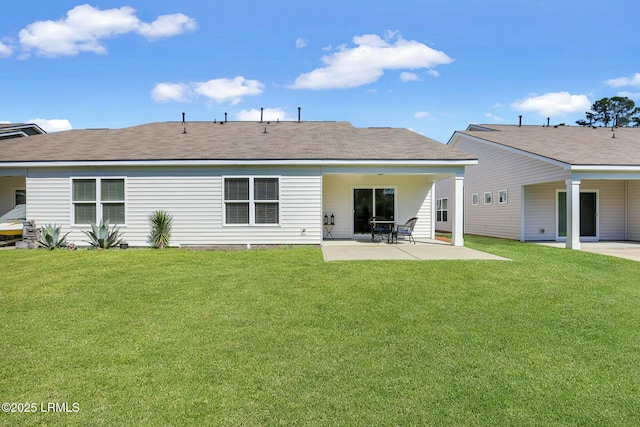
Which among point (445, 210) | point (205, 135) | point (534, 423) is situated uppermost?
point (205, 135)

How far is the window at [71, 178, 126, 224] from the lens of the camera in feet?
38.3

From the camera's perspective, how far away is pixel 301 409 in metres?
2.82

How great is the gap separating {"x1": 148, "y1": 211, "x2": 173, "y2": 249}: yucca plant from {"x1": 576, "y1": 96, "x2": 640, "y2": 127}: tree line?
2299 inches

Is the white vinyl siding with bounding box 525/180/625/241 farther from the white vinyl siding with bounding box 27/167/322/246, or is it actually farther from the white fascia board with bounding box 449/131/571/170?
the white vinyl siding with bounding box 27/167/322/246

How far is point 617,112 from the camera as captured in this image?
163 feet

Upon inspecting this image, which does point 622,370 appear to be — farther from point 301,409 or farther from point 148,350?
point 148,350

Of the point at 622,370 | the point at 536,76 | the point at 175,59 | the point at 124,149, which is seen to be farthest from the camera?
the point at 536,76

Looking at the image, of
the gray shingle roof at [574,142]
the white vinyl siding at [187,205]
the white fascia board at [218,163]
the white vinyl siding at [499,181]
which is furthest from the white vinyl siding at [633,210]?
the white vinyl siding at [187,205]

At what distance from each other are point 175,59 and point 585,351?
61.0ft

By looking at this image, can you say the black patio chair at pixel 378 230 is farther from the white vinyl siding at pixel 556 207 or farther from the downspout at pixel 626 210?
the downspout at pixel 626 210

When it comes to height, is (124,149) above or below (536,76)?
below

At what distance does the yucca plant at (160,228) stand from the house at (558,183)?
43.0 feet

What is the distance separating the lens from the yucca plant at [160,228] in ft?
37.7

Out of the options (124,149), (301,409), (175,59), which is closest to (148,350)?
(301,409)
